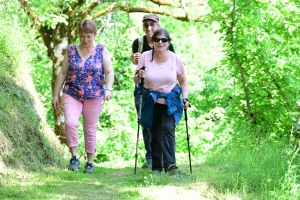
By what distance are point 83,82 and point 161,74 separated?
3.64 ft

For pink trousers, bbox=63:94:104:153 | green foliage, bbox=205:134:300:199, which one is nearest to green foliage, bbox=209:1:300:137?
green foliage, bbox=205:134:300:199

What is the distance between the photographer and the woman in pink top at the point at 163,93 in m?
6.92

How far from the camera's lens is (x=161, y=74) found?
22.8ft

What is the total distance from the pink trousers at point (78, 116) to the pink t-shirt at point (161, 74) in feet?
3.08

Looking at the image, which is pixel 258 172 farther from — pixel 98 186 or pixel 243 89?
pixel 243 89

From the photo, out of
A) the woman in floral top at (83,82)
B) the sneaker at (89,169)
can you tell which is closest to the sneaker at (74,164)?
the woman in floral top at (83,82)

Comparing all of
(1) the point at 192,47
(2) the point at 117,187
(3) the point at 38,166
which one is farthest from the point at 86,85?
(1) the point at 192,47

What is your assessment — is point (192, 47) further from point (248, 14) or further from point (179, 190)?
point (179, 190)

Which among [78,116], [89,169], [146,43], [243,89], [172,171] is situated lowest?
[89,169]

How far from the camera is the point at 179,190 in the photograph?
5742 millimetres

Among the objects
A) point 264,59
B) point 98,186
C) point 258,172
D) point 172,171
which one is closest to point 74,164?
point 98,186

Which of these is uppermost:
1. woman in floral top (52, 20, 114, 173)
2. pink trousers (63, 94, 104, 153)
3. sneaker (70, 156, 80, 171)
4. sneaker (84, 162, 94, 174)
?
woman in floral top (52, 20, 114, 173)

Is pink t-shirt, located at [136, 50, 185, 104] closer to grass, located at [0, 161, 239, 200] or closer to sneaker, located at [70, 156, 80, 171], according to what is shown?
grass, located at [0, 161, 239, 200]

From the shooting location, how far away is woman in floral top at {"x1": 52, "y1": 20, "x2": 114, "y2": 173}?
24.5 ft
